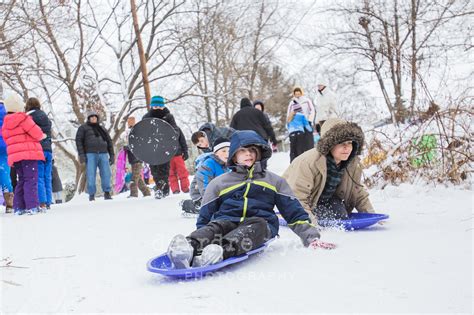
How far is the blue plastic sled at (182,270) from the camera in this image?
2197mm

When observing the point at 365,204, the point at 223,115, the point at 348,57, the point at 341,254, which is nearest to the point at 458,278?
the point at 341,254

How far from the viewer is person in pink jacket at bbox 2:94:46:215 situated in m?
5.45

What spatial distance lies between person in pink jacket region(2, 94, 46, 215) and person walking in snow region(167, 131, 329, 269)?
343cm

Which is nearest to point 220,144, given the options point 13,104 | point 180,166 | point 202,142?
point 202,142

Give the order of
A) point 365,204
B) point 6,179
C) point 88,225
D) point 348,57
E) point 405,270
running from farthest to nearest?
1. point 348,57
2. point 6,179
3. point 88,225
4. point 365,204
5. point 405,270

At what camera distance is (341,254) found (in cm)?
258

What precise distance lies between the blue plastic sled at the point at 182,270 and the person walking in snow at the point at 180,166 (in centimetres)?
492

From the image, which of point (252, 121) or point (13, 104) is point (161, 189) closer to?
point (252, 121)

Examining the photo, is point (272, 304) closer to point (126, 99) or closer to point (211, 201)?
point (211, 201)

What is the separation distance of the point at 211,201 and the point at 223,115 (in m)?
17.4

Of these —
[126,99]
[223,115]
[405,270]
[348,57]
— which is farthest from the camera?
[223,115]

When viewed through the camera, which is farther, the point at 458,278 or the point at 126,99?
the point at 126,99

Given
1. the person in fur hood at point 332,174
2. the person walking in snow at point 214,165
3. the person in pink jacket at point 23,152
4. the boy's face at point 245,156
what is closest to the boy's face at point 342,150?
the person in fur hood at point 332,174

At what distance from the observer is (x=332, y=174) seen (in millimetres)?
3582
